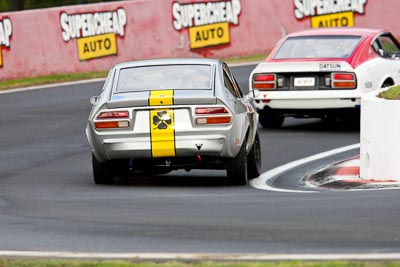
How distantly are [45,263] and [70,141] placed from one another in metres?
11.0

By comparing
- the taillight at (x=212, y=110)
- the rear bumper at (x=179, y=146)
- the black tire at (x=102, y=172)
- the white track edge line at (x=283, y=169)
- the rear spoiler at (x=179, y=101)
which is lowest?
the white track edge line at (x=283, y=169)

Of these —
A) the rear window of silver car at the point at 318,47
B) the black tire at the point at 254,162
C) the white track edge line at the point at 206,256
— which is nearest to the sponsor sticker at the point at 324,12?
the rear window of silver car at the point at 318,47

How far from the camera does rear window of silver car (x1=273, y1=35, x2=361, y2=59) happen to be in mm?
19000

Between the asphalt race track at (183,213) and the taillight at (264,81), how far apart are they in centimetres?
206

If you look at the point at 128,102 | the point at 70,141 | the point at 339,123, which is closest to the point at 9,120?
the point at 70,141

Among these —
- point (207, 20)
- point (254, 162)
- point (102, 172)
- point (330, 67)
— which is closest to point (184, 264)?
point (102, 172)

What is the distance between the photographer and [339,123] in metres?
21.0

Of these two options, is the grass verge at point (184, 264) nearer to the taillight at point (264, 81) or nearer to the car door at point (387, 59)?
the taillight at point (264, 81)

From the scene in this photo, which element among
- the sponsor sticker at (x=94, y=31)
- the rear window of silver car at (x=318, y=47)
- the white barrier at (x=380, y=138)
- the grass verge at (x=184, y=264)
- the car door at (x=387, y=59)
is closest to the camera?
the grass verge at (x=184, y=264)

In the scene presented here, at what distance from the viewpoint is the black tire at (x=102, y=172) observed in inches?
524

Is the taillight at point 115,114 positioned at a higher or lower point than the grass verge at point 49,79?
higher

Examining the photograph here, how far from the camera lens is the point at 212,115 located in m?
12.9

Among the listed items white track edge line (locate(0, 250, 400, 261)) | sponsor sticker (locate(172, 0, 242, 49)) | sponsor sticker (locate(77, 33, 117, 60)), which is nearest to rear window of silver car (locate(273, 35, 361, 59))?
sponsor sticker (locate(77, 33, 117, 60))

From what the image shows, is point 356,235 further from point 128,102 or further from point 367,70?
point 367,70
